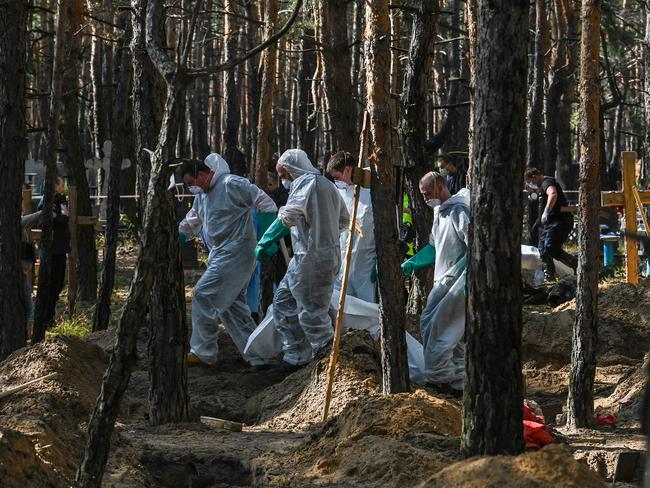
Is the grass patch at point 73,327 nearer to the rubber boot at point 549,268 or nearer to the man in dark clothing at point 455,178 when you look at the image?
the man in dark clothing at point 455,178

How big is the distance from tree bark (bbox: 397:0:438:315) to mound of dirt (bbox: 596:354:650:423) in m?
2.90

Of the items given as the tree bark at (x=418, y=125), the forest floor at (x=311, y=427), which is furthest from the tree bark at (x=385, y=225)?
the tree bark at (x=418, y=125)

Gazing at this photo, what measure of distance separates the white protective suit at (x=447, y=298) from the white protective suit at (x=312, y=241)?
3.47 ft

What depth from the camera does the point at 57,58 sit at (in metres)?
12.6

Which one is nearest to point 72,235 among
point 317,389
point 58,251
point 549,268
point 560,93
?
point 58,251

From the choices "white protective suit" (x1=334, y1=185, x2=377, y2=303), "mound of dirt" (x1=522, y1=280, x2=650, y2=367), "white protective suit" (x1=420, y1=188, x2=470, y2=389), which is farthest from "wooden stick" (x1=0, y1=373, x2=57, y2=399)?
"mound of dirt" (x1=522, y1=280, x2=650, y2=367)

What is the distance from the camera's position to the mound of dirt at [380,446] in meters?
6.24

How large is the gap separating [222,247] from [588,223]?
401 cm

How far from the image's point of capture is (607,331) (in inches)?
482

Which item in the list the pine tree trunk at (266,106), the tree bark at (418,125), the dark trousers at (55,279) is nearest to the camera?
the tree bark at (418,125)

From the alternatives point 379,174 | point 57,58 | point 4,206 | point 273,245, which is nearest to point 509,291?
point 379,174

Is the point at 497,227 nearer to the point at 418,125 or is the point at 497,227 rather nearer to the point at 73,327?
the point at 418,125

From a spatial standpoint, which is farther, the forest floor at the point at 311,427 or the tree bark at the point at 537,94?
the tree bark at the point at 537,94

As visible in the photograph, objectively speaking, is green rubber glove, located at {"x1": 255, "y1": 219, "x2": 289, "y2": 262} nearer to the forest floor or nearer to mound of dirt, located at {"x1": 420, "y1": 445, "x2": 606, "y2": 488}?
the forest floor
